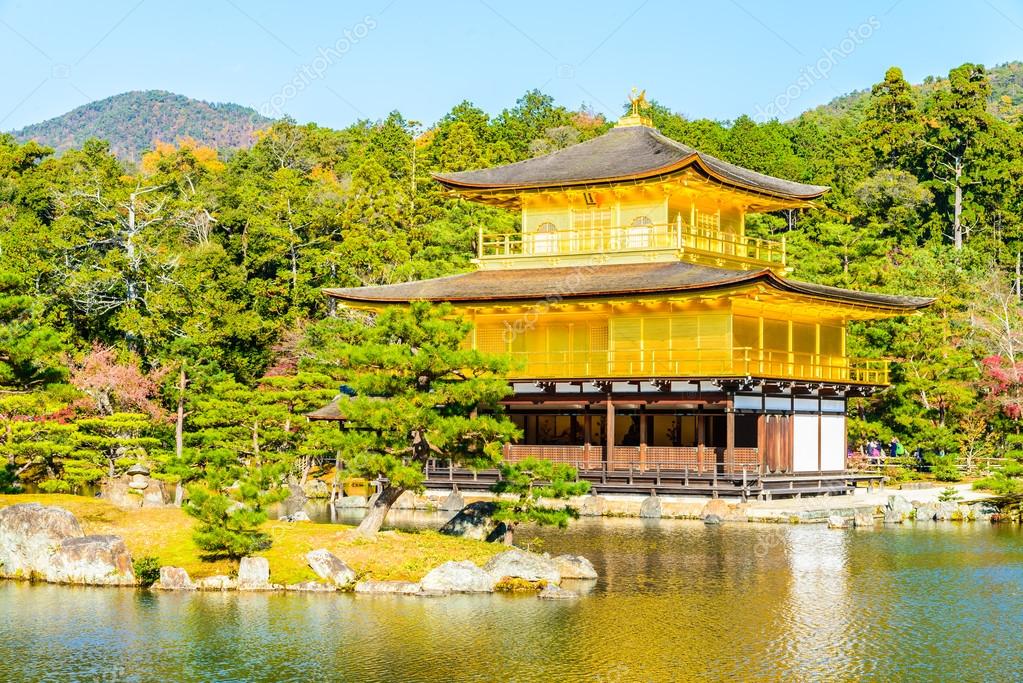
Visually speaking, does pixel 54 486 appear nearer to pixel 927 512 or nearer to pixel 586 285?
pixel 586 285

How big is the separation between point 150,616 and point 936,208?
61.1 meters

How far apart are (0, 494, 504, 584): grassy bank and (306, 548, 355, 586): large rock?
0.46 feet

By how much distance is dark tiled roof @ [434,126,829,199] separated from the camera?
40156mm

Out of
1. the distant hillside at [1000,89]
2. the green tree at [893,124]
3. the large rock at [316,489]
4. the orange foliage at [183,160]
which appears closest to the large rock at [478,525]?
the large rock at [316,489]

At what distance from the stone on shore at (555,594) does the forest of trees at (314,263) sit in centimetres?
551

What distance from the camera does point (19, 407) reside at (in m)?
27.5

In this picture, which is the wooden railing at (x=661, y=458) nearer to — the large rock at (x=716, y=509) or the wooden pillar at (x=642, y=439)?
the wooden pillar at (x=642, y=439)

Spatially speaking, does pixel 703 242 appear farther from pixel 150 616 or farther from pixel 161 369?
pixel 150 616

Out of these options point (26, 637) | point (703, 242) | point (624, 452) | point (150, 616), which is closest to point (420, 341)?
point (150, 616)

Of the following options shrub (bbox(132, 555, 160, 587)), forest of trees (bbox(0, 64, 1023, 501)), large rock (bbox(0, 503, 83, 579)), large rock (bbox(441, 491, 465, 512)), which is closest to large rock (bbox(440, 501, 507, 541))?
forest of trees (bbox(0, 64, 1023, 501))

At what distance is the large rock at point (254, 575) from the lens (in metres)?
22.0

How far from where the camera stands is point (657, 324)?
38.7 m

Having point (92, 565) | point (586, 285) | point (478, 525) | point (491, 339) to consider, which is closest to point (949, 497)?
point (586, 285)

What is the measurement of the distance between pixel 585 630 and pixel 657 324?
20408 millimetres
